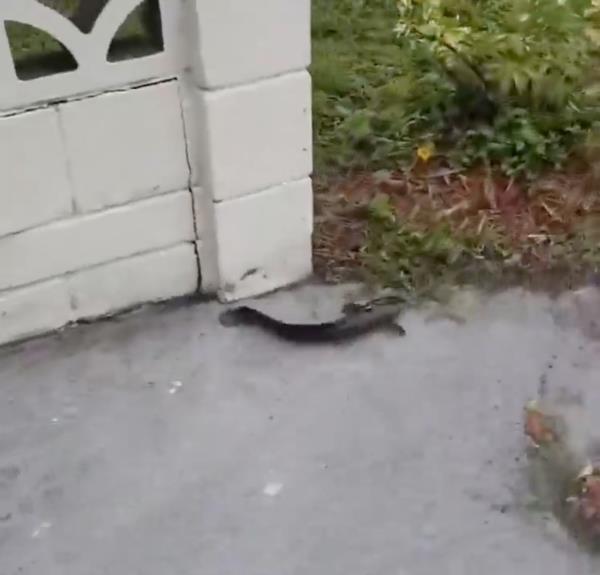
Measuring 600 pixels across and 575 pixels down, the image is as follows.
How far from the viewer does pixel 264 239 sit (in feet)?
6.92

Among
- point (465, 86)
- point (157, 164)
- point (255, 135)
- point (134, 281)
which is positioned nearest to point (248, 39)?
point (255, 135)

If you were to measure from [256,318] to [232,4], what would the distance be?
0.62 m

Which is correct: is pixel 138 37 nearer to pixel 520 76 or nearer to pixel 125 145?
pixel 125 145

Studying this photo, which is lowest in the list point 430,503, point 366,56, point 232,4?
point 430,503

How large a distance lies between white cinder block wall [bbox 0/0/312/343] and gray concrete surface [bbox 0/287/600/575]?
95 mm

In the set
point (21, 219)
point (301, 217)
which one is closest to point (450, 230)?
point (301, 217)

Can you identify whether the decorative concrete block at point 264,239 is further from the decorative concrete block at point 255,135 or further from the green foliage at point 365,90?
the green foliage at point 365,90

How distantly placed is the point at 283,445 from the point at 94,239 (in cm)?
54

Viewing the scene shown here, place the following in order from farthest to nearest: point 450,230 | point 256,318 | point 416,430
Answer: point 450,230 < point 256,318 < point 416,430

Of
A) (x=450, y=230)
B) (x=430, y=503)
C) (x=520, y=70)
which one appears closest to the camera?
(x=430, y=503)

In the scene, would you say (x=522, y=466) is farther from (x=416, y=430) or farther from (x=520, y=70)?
(x=520, y=70)

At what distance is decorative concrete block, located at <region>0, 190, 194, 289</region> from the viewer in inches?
77.3

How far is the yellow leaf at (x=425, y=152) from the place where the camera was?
2.54 m

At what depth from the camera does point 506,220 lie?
2379 millimetres
